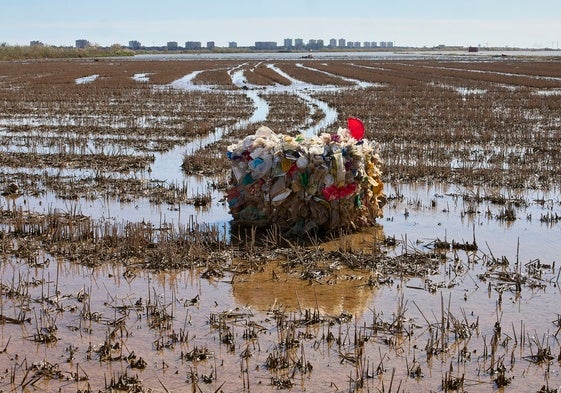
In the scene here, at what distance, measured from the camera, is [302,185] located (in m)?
8.66

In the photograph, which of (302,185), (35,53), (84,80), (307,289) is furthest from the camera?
(35,53)

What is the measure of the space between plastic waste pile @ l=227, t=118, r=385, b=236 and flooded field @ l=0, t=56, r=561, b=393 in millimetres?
259

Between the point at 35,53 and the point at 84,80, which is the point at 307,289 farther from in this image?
the point at 35,53

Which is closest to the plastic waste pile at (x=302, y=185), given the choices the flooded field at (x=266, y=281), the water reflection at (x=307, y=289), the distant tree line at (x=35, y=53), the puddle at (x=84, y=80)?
the flooded field at (x=266, y=281)

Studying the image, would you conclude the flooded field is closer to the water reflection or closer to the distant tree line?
the water reflection

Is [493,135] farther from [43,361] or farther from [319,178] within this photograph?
[43,361]

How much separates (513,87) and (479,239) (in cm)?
2538

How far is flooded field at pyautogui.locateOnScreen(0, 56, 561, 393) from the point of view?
16.8 ft

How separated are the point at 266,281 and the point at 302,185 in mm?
1865

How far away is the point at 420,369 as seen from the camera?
5.11 m

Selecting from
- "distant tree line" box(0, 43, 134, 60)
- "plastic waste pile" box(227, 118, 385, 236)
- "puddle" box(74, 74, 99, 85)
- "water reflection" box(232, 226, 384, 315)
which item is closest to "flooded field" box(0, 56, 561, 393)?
"water reflection" box(232, 226, 384, 315)

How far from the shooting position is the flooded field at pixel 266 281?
16.8 ft

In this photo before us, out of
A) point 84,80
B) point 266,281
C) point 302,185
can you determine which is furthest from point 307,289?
point 84,80

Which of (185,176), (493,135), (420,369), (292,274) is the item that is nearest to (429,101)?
(493,135)
